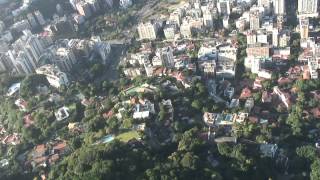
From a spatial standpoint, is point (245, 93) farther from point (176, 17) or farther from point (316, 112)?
point (176, 17)

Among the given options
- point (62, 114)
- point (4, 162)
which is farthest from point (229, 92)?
point (4, 162)

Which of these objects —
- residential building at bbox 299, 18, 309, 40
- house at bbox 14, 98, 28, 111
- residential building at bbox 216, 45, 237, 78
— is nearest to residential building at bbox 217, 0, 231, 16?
residential building at bbox 216, 45, 237, 78

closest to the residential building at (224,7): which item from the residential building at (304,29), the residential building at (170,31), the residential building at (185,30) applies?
the residential building at (185,30)

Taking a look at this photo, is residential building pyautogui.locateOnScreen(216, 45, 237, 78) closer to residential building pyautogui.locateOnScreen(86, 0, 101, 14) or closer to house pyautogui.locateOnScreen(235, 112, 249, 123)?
house pyautogui.locateOnScreen(235, 112, 249, 123)

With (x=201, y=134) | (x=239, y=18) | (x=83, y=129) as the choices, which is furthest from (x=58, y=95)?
(x=239, y=18)

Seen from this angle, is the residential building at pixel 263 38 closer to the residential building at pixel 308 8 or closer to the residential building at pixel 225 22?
the residential building at pixel 225 22

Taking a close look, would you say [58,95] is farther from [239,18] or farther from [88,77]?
[239,18]
